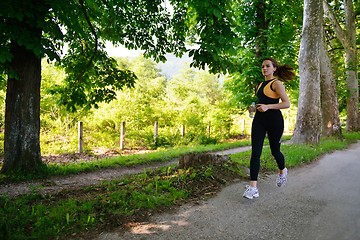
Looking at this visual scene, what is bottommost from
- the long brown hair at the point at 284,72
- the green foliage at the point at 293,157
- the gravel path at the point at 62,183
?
the gravel path at the point at 62,183

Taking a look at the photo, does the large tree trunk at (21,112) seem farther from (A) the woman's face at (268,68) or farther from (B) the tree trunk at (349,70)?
(B) the tree trunk at (349,70)

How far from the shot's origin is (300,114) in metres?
10.9

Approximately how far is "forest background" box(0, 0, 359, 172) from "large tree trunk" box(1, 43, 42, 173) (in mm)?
119

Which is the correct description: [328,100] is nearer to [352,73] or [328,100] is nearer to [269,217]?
[352,73]

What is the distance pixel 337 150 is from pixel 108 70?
885 cm

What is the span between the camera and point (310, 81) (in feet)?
35.5

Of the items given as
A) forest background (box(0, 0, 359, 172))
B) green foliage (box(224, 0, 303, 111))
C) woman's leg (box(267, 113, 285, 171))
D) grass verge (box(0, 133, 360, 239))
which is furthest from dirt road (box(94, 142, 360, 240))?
green foliage (box(224, 0, 303, 111))

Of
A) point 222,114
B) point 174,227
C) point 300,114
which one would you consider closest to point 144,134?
point 222,114

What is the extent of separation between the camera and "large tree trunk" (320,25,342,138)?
43.7ft

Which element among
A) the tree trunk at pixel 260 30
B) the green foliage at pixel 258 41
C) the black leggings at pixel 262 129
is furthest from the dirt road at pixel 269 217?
the tree trunk at pixel 260 30

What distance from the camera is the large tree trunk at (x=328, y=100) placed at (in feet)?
43.7

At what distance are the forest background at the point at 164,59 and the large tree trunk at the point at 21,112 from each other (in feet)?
0.39

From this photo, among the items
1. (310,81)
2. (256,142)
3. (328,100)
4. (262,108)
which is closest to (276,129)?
(256,142)

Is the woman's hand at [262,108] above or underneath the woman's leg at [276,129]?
above
